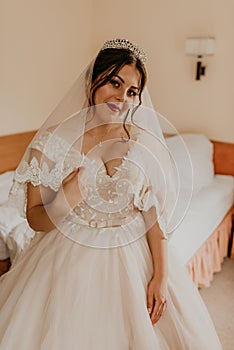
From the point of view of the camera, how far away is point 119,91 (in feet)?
3.73

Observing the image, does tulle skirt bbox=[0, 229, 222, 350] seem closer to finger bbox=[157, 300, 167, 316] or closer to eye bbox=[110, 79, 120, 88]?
finger bbox=[157, 300, 167, 316]

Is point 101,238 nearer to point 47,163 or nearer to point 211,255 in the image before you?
point 47,163

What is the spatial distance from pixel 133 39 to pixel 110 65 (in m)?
2.01

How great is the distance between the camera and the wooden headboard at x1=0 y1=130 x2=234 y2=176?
272 centimetres

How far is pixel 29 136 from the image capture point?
2895mm

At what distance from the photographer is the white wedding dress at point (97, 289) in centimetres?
103

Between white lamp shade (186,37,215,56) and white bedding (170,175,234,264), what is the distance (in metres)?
0.92

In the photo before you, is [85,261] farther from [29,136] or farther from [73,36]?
[73,36]

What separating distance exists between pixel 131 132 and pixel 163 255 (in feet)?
1.39

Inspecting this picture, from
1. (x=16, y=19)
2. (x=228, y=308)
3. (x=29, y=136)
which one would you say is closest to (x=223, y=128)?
(x=228, y=308)

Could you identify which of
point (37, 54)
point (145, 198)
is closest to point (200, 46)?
point (37, 54)

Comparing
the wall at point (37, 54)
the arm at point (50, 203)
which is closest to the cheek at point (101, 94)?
the arm at point (50, 203)

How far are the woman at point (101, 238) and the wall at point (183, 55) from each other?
1.67 meters

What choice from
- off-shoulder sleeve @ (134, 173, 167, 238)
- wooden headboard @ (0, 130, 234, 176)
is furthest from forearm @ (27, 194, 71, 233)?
wooden headboard @ (0, 130, 234, 176)
